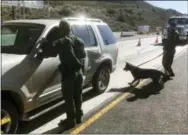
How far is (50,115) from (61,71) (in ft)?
4.01

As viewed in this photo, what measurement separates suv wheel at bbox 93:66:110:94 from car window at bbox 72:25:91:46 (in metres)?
0.86

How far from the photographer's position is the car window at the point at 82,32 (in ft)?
25.3

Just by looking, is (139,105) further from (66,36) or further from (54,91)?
(66,36)

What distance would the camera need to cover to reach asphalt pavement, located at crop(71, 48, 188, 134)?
6.34 meters

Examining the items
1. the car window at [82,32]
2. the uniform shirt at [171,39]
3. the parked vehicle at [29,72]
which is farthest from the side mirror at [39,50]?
the uniform shirt at [171,39]

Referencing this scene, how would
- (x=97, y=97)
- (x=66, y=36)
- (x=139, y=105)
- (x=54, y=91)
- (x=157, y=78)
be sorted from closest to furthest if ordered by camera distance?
1. (x=66, y=36)
2. (x=54, y=91)
3. (x=139, y=105)
4. (x=97, y=97)
5. (x=157, y=78)

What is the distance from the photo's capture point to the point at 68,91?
624 centimetres

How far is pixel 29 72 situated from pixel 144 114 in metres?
2.59

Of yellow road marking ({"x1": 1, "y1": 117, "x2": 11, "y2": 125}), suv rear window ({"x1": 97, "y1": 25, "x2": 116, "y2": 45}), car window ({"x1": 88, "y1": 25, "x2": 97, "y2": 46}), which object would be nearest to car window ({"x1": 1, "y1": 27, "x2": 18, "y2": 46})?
yellow road marking ({"x1": 1, "y1": 117, "x2": 11, "y2": 125})

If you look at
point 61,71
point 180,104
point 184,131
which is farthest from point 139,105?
point 61,71

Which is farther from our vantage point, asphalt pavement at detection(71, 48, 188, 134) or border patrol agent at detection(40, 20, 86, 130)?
asphalt pavement at detection(71, 48, 188, 134)

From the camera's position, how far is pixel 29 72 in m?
5.86

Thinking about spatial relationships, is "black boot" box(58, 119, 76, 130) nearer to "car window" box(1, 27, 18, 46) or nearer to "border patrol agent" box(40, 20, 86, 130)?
"border patrol agent" box(40, 20, 86, 130)

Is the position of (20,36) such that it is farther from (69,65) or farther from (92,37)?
(92,37)
